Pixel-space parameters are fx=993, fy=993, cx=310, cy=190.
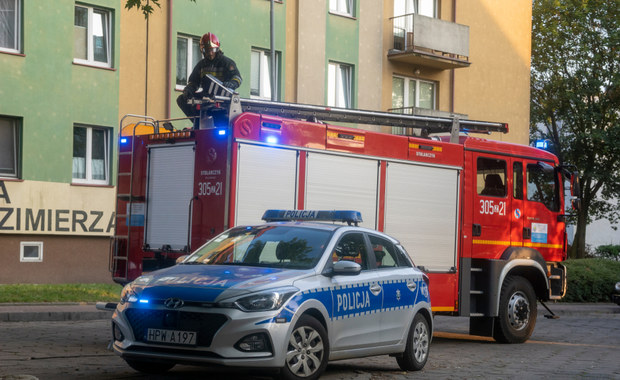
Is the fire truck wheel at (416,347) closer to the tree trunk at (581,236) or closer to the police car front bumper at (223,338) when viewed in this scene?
the police car front bumper at (223,338)

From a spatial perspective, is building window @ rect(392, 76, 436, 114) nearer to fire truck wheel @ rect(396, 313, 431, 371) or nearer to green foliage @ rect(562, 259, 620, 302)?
green foliage @ rect(562, 259, 620, 302)

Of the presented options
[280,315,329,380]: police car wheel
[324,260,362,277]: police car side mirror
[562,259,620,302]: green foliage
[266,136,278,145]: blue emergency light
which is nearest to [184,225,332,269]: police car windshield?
[324,260,362,277]: police car side mirror

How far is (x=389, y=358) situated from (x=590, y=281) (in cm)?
1727

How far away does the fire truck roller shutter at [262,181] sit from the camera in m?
12.1

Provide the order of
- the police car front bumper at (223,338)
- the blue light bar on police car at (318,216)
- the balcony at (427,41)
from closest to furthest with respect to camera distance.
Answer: the police car front bumper at (223,338)
the blue light bar on police car at (318,216)
the balcony at (427,41)

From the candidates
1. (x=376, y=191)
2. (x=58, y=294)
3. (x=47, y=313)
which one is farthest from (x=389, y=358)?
(x=58, y=294)

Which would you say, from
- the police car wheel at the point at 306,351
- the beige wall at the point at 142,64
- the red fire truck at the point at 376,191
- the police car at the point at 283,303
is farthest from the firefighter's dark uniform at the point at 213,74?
the beige wall at the point at 142,64

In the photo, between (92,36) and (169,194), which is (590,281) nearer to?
(92,36)

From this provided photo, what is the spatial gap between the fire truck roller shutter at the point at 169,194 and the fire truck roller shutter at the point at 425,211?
2990 mm

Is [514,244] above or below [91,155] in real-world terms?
below

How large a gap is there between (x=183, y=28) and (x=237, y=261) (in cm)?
1827

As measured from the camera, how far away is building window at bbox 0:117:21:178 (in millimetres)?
24062

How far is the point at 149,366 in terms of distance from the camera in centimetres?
944

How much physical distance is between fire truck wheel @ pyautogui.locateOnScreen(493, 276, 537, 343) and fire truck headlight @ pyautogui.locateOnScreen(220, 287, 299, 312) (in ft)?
24.3
